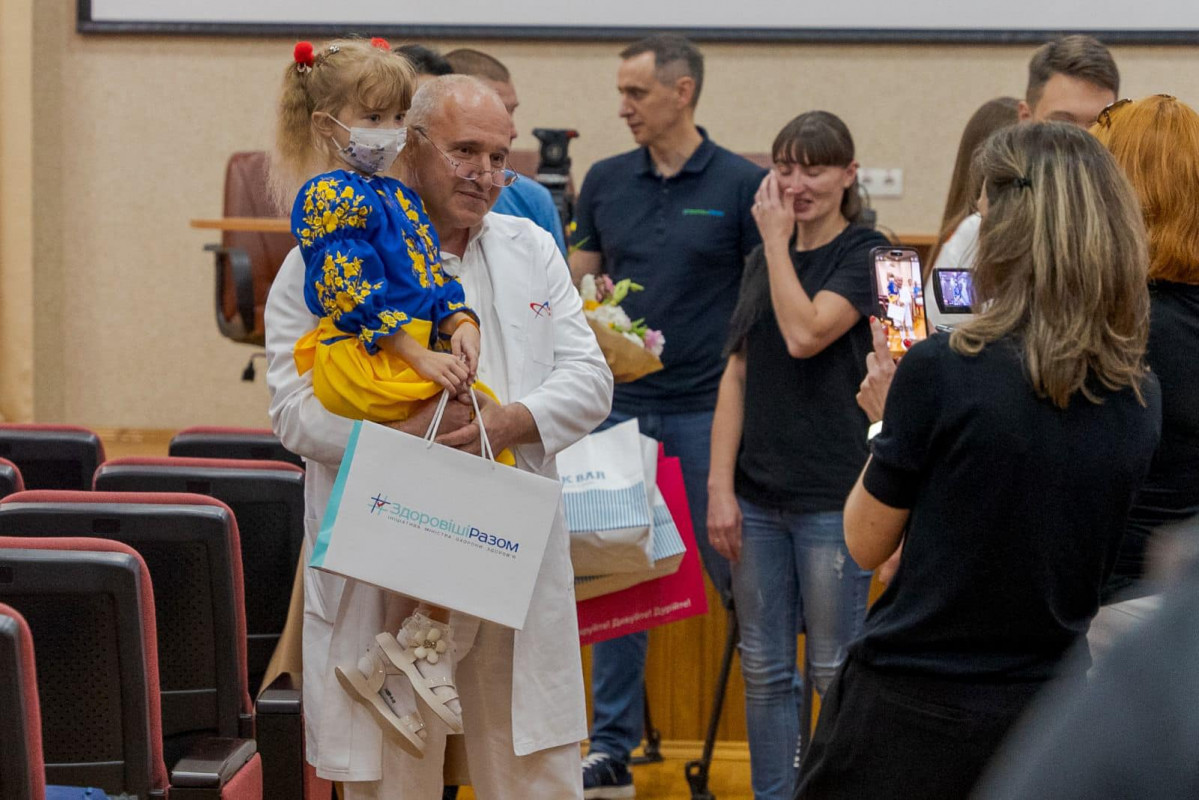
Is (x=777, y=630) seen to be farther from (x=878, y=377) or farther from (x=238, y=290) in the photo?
(x=238, y=290)

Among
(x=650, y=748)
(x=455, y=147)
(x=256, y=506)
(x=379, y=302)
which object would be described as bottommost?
(x=650, y=748)

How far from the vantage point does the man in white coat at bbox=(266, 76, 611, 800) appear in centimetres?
182

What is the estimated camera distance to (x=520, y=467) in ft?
6.30

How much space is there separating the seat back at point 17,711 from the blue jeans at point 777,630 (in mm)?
1480

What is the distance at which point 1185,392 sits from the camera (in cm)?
168

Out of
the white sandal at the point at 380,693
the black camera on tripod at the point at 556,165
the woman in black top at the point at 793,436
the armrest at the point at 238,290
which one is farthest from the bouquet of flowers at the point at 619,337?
the armrest at the point at 238,290

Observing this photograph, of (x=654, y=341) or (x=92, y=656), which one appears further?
(x=654, y=341)

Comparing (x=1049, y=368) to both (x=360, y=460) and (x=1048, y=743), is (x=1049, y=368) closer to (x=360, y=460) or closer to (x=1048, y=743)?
(x=360, y=460)

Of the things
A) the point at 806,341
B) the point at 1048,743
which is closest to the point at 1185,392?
the point at 806,341

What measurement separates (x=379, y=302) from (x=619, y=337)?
97cm

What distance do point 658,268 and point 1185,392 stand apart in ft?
5.86

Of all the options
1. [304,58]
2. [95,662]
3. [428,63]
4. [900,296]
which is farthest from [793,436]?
[95,662]

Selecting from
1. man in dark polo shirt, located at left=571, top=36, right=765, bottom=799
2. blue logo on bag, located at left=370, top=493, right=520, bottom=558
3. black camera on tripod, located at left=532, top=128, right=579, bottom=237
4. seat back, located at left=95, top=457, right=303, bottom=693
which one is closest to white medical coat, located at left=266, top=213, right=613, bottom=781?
blue logo on bag, located at left=370, top=493, right=520, bottom=558

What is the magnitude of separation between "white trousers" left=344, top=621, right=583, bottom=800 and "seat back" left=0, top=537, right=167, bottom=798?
1.01ft
